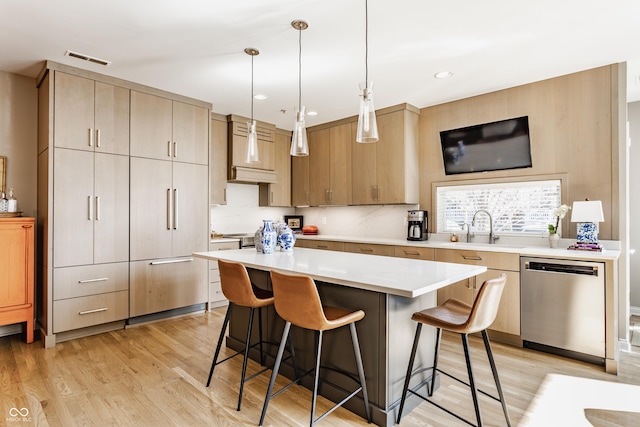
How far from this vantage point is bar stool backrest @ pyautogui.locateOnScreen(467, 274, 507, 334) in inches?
69.3

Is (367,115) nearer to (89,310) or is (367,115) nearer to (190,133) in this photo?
(190,133)

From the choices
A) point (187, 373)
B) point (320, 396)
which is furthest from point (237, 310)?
point (320, 396)

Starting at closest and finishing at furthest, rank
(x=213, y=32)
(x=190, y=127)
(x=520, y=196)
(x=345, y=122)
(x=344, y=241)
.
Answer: (x=213, y=32)
(x=520, y=196)
(x=190, y=127)
(x=344, y=241)
(x=345, y=122)

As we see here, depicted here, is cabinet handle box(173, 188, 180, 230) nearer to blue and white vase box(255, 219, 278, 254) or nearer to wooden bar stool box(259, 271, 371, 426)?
blue and white vase box(255, 219, 278, 254)

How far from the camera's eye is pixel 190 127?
418cm

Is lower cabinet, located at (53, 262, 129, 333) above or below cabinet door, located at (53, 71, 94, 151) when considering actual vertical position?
below

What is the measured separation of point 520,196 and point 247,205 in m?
3.72

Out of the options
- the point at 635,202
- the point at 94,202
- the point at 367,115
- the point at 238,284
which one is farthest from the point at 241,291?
the point at 635,202

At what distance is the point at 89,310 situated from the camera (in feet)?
11.3

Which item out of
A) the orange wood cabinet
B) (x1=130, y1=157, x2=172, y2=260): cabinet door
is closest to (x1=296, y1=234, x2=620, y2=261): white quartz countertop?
(x1=130, y1=157, x2=172, y2=260): cabinet door

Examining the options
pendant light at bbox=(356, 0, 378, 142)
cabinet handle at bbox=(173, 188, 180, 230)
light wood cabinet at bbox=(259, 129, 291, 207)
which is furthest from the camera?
light wood cabinet at bbox=(259, 129, 291, 207)

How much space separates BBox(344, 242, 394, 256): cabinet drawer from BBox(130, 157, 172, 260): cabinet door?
7.09ft

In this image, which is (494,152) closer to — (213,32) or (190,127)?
(213,32)

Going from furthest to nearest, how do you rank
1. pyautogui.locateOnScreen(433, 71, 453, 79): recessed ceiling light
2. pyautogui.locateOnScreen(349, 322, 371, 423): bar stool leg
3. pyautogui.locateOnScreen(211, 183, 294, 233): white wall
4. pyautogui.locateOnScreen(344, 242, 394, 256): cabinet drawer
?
1. pyautogui.locateOnScreen(211, 183, 294, 233): white wall
2. pyautogui.locateOnScreen(344, 242, 394, 256): cabinet drawer
3. pyautogui.locateOnScreen(433, 71, 453, 79): recessed ceiling light
4. pyautogui.locateOnScreen(349, 322, 371, 423): bar stool leg
